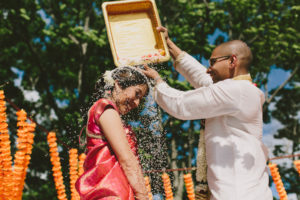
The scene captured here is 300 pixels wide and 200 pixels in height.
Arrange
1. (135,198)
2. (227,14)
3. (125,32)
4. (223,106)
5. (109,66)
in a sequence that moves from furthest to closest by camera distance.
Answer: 1. (227,14)
2. (109,66)
3. (125,32)
4. (223,106)
5. (135,198)

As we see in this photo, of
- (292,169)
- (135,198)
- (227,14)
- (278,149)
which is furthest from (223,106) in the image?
(292,169)

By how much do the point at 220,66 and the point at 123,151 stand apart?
103 cm

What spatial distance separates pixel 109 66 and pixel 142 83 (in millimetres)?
5780

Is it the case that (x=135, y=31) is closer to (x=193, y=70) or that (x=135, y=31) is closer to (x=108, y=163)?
(x=193, y=70)

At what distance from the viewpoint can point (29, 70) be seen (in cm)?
1224

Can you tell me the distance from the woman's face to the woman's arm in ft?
1.10

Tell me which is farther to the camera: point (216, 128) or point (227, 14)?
point (227, 14)

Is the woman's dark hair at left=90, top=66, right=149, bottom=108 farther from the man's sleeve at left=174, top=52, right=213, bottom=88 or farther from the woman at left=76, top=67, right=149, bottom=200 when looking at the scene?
the man's sleeve at left=174, top=52, right=213, bottom=88

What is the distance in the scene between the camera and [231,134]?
1.95 meters

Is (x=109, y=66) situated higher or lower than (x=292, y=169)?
higher

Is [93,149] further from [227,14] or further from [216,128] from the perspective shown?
[227,14]

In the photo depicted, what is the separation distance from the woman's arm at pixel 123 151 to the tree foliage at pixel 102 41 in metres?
5.78

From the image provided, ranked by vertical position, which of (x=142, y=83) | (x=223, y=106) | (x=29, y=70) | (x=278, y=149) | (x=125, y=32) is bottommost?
(x=278, y=149)

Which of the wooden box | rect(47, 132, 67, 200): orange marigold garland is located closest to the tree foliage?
rect(47, 132, 67, 200): orange marigold garland
